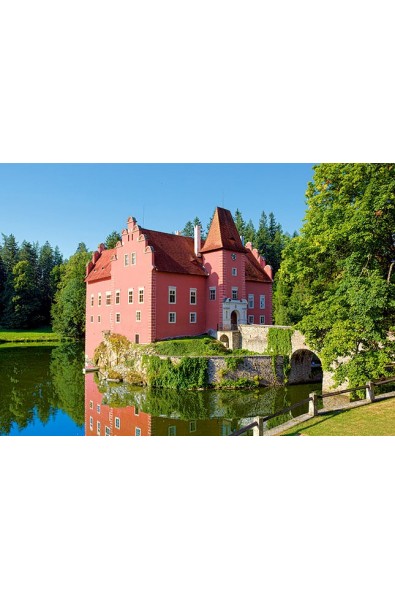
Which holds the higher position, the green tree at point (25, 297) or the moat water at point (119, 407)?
the green tree at point (25, 297)

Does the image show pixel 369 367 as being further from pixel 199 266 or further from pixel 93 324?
pixel 93 324

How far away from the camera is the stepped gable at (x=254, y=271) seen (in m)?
21.5

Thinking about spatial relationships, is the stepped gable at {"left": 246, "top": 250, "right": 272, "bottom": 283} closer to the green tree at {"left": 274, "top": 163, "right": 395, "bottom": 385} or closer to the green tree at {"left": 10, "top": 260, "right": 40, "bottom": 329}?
the green tree at {"left": 274, "top": 163, "right": 395, "bottom": 385}

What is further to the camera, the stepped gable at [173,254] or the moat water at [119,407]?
the stepped gable at [173,254]

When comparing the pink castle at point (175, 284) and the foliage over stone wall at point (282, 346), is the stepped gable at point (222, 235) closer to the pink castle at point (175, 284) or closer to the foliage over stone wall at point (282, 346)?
the pink castle at point (175, 284)

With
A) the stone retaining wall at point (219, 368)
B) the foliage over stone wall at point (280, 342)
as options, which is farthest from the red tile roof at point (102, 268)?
the foliage over stone wall at point (280, 342)

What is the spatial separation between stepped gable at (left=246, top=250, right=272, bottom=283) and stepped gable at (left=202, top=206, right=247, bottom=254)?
220cm

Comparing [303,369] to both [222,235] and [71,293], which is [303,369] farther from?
[71,293]

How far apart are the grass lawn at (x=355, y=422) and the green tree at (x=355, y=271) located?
0.67 m

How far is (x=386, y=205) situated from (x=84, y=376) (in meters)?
15.0

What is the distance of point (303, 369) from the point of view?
1686 centimetres

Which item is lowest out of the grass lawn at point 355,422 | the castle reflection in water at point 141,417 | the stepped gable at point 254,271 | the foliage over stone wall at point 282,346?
the castle reflection in water at point 141,417

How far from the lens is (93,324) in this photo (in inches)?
859

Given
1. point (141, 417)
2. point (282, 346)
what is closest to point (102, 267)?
point (282, 346)
